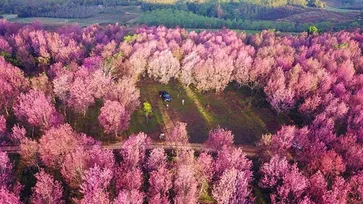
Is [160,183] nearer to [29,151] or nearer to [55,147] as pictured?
[55,147]

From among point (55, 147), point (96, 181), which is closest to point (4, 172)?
point (55, 147)

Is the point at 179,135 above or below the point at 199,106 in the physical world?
above

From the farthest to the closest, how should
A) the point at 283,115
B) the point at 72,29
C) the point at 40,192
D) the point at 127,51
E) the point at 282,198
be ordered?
the point at 72,29 < the point at 127,51 < the point at 283,115 < the point at 282,198 < the point at 40,192

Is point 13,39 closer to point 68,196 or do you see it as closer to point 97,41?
point 97,41

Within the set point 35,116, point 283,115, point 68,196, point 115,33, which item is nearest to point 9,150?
point 35,116

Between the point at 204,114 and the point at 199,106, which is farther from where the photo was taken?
the point at 199,106

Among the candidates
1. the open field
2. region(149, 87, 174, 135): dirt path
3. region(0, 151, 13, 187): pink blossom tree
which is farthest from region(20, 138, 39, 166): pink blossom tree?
region(149, 87, 174, 135): dirt path

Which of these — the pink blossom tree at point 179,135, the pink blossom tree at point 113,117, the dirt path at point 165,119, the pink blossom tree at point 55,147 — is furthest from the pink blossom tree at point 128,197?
the dirt path at point 165,119

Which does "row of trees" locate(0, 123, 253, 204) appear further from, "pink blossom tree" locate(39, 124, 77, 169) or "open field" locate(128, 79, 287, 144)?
"open field" locate(128, 79, 287, 144)
